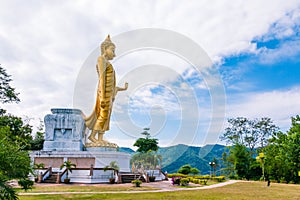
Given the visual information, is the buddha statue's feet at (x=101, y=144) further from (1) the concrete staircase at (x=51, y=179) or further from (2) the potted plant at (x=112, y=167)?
(1) the concrete staircase at (x=51, y=179)

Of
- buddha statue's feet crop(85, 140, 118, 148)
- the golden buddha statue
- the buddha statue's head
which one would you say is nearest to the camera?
buddha statue's feet crop(85, 140, 118, 148)

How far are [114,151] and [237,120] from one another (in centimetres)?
2446

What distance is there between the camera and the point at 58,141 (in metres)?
23.8

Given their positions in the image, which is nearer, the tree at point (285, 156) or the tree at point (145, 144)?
the tree at point (285, 156)

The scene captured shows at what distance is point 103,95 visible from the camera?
2494 cm

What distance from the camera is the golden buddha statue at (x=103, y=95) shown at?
2489 cm

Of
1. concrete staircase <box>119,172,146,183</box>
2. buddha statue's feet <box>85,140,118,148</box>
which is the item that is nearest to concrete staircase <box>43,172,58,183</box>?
buddha statue's feet <box>85,140,118,148</box>

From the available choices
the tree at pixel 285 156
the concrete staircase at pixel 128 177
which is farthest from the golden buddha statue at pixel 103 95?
the tree at pixel 285 156

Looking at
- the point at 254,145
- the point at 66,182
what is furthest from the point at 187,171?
the point at 66,182

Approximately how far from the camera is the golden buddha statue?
24.9m

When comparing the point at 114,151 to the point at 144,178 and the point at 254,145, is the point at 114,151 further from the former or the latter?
the point at 254,145

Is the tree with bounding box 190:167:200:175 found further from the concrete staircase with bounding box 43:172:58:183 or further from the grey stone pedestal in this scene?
the concrete staircase with bounding box 43:172:58:183

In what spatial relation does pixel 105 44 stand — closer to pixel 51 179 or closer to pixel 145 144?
pixel 51 179

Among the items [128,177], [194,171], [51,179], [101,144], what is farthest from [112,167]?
[194,171]
